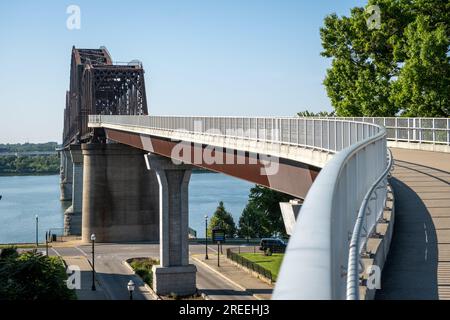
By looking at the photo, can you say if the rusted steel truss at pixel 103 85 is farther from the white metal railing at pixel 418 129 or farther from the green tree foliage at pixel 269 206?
the white metal railing at pixel 418 129

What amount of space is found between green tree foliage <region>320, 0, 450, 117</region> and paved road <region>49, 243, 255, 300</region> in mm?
15977

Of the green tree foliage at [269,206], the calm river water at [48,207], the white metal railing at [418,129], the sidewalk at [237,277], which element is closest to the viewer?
the white metal railing at [418,129]

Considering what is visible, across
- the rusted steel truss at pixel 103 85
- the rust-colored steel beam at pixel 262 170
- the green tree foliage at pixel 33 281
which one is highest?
the rusted steel truss at pixel 103 85

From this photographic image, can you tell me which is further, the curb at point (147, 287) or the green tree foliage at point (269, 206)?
the green tree foliage at point (269, 206)

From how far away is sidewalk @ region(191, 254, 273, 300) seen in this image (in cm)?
4675

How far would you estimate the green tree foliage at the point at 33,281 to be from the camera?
32.5 m

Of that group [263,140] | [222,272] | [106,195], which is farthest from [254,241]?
[263,140]

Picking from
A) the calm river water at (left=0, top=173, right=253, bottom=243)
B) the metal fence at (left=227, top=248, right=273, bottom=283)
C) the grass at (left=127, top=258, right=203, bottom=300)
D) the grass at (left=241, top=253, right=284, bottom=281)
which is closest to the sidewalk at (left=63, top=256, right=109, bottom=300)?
the grass at (left=127, top=258, right=203, bottom=300)

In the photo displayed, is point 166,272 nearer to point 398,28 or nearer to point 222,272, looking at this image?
point 222,272

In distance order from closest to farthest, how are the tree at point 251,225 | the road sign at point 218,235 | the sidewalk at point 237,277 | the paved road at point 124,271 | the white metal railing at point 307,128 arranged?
the white metal railing at point 307,128 → the sidewalk at point 237,277 → the paved road at point 124,271 → the road sign at point 218,235 → the tree at point 251,225

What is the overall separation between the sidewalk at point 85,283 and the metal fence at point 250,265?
1178 cm

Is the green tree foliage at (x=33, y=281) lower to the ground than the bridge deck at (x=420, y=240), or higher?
lower

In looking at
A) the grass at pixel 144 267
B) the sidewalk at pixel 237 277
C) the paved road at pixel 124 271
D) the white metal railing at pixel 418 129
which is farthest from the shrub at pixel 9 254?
the white metal railing at pixel 418 129
